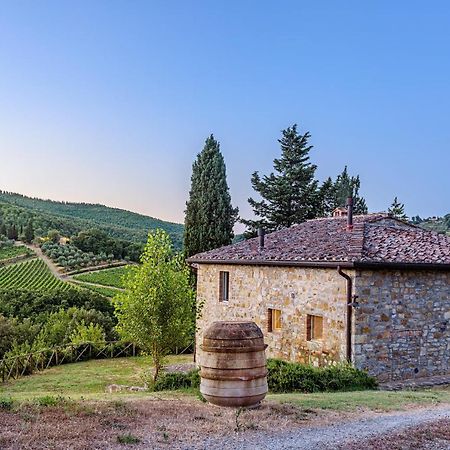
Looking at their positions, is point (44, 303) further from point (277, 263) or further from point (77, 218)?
point (77, 218)

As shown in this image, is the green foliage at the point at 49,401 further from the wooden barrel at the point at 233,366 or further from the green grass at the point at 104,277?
the green grass at the point at 104,277

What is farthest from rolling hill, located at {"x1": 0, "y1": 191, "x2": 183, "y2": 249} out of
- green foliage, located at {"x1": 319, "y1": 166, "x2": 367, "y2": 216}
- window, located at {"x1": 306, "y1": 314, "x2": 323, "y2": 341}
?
window, located at {"x1": 306, "y1": 314, "x2": 323, "y2": 341}

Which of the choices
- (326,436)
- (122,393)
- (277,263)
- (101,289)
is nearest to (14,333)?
(101,289)

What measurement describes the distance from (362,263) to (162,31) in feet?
38.6

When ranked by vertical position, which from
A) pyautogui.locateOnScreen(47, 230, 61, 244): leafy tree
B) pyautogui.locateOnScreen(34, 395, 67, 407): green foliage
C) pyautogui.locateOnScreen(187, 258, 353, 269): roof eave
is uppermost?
pyautogui.locateOnScreen(47, 230, 61, 244): leafy tree

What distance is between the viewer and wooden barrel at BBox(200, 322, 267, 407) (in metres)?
8.23

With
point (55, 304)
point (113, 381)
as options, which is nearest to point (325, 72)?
point (113, 381)

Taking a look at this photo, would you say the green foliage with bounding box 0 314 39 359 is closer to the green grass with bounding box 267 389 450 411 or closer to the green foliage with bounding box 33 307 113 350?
the green foliage with bounding box 33 307 113 350

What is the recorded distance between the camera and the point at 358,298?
14.2 metres

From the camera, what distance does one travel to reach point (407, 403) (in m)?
10.0

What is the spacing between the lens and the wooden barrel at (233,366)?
27.0ft

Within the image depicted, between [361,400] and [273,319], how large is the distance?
756 cm

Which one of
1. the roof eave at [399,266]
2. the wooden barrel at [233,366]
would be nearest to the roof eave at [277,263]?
the roof eave at [399,266]

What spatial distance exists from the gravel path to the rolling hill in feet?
218
